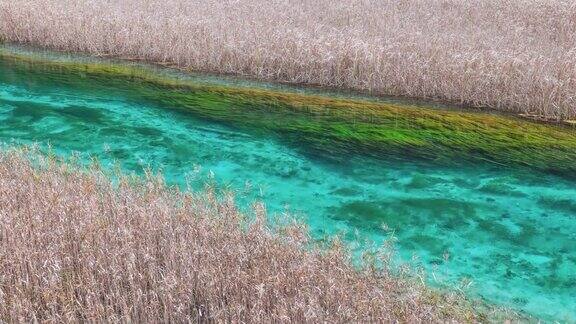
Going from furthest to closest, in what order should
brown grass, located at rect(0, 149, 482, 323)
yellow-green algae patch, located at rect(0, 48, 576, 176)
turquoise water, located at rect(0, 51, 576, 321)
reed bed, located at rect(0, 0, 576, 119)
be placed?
reed bed, located at rect(0, 0, 576, 119) < yellow-green algae patch, located at rect(0, 48, 576, 176) < turquoise water, located at rect(0, 51, 576, 321) < brown grass, located at rect(0, 149, 482, 323)

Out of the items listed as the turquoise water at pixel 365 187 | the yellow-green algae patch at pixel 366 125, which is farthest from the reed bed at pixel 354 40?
the turquoise water at pixel 365 187

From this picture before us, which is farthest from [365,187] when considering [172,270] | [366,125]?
[172,270]

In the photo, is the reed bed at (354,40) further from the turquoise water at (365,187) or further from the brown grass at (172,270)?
the brown grass at (172,270)

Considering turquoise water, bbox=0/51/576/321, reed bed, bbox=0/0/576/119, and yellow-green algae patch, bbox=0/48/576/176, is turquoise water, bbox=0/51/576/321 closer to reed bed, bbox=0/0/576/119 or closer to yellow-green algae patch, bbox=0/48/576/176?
yellow-green algae patch, bbox=0/48/576/176

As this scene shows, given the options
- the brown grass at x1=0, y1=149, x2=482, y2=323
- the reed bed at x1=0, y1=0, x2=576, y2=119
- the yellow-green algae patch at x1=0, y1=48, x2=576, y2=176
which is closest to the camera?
the brown grass at x1=0, y1=149, x2=482, y2=323

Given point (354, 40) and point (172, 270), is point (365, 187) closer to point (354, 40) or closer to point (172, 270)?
point (172, 270)

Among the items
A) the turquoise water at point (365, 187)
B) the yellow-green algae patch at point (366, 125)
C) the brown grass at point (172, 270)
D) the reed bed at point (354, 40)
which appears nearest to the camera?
the brown grass at point (172, 270)

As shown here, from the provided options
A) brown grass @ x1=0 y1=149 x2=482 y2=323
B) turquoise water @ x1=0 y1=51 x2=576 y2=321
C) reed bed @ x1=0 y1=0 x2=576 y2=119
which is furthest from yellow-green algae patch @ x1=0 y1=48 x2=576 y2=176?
brown grass @ x1=0 y1=149 x2=482 y2=323
